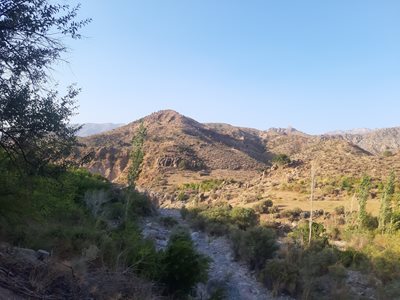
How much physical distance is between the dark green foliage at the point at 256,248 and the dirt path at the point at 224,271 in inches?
16.4

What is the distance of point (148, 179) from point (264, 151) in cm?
4167

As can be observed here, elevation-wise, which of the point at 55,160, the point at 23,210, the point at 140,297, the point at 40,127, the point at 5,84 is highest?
the point at 5,84

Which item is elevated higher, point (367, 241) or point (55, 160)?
point (55, 160)

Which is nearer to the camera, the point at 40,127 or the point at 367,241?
the point at 40,127

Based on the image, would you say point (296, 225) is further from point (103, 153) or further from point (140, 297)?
point (103, 153)

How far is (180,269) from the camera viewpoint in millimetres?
10594

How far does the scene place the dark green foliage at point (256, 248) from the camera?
1806 centimetres

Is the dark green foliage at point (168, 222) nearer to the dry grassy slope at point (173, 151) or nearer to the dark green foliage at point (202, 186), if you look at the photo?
the dark green foliage at point (202, 186)

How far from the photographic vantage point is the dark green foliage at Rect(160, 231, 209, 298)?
10461 mm

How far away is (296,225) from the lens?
26219 mm

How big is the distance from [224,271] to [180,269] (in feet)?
23.9

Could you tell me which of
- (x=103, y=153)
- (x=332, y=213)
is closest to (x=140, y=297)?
(x=332, y=213)

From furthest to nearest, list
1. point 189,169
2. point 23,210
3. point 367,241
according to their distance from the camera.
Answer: point 189,169 → point 367,241 → point 23,210

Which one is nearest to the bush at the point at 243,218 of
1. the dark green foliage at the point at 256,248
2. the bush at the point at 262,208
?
the bush at the point at 262,208
